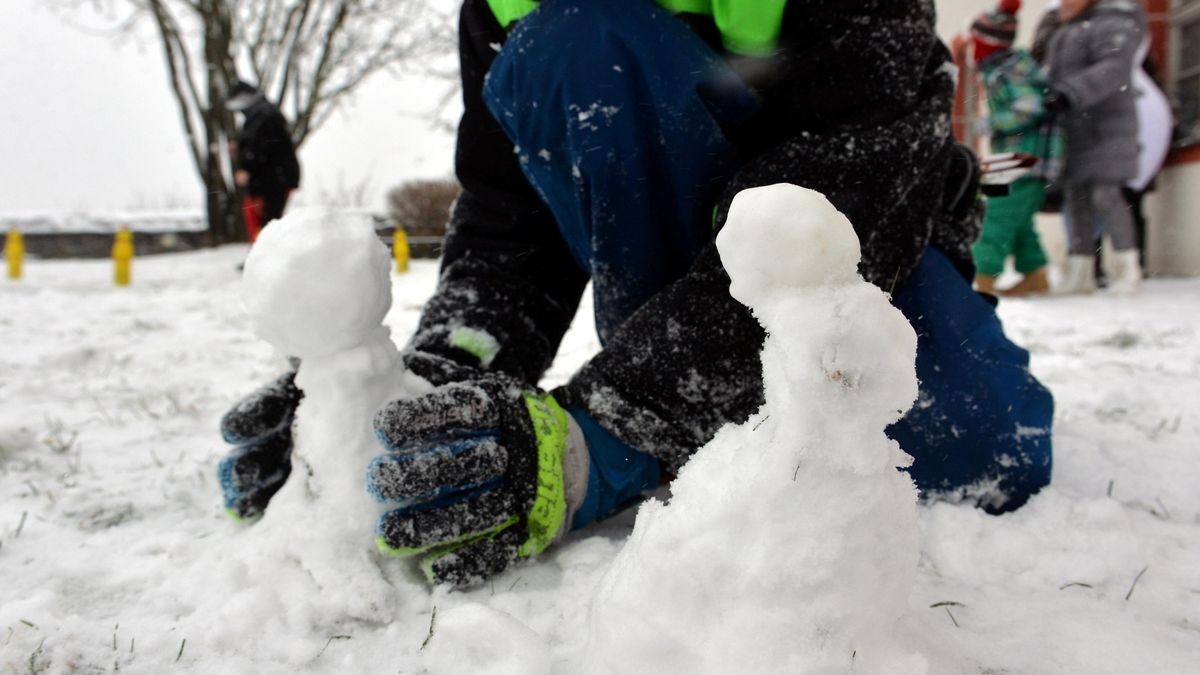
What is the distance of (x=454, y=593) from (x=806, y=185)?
0.72 m

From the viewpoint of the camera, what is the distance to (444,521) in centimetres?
92

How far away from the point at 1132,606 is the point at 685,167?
0.87 m

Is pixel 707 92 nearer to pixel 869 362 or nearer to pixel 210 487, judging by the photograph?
pixel 869 362

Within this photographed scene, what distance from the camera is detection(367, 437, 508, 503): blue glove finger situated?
91 centimetres

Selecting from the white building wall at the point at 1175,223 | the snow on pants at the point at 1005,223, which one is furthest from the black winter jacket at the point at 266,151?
the white building wall at the point at 1175,223

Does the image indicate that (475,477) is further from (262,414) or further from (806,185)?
(806,185)

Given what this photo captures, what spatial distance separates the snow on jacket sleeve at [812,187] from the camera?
3.36 feet

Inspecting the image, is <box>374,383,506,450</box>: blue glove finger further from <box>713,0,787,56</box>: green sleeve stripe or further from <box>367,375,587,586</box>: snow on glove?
<box>713,0,787,56</box>: green sleeve stripe

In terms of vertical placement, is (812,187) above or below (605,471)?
above

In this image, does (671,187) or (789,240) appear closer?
(789,240)

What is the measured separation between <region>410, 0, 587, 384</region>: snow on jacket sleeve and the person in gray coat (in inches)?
166

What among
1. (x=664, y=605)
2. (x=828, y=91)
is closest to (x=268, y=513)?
(x=664, y=605)

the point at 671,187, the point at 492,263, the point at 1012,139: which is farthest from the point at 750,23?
the point at 1012,139

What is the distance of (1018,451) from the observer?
116 cm
